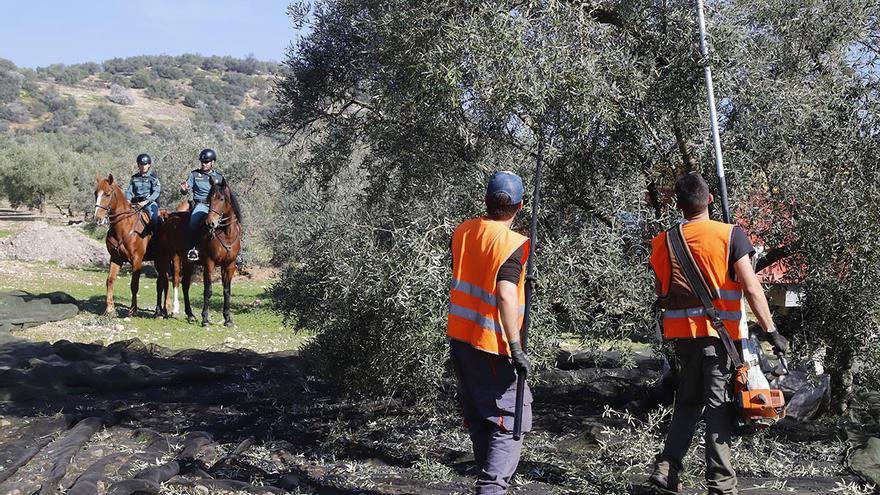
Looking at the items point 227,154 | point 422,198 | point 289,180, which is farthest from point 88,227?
point 422,198

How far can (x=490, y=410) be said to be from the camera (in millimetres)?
4344

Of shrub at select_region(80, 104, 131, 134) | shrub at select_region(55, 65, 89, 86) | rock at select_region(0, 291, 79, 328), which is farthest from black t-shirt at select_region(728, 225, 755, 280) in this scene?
shrub at select_region(55, 65, 89, 86)

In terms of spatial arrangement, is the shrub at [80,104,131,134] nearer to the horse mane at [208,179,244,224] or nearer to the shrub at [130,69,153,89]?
the shrub at [130,69,153,89]

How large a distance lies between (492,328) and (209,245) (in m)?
11.1

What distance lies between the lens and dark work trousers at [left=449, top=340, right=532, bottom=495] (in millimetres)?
4270

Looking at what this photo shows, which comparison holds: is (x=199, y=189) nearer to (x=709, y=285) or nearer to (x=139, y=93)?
(x=709, y=285)

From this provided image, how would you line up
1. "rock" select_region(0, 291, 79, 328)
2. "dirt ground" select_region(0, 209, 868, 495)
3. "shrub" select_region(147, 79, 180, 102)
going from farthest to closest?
"shrub" select_region(147, 79, 180, 102) → "rock" select_region(0, 291, 79, 328) → "dirt ground" select_region(0, 209, 868, 495)

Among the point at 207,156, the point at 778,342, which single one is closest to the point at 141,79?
the point at 207,156

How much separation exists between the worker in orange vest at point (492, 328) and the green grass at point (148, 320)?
14.7 ft

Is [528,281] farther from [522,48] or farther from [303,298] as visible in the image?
[303,298]

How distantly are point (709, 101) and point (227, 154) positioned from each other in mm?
24567

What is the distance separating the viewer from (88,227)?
34.8m

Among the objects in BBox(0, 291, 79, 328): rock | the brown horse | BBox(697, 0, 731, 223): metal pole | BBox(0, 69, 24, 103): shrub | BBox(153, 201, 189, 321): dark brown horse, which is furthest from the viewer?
BBox(0, 69, 24, 103): shrub

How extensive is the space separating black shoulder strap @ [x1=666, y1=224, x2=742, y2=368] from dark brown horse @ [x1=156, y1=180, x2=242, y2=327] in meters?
10.6
